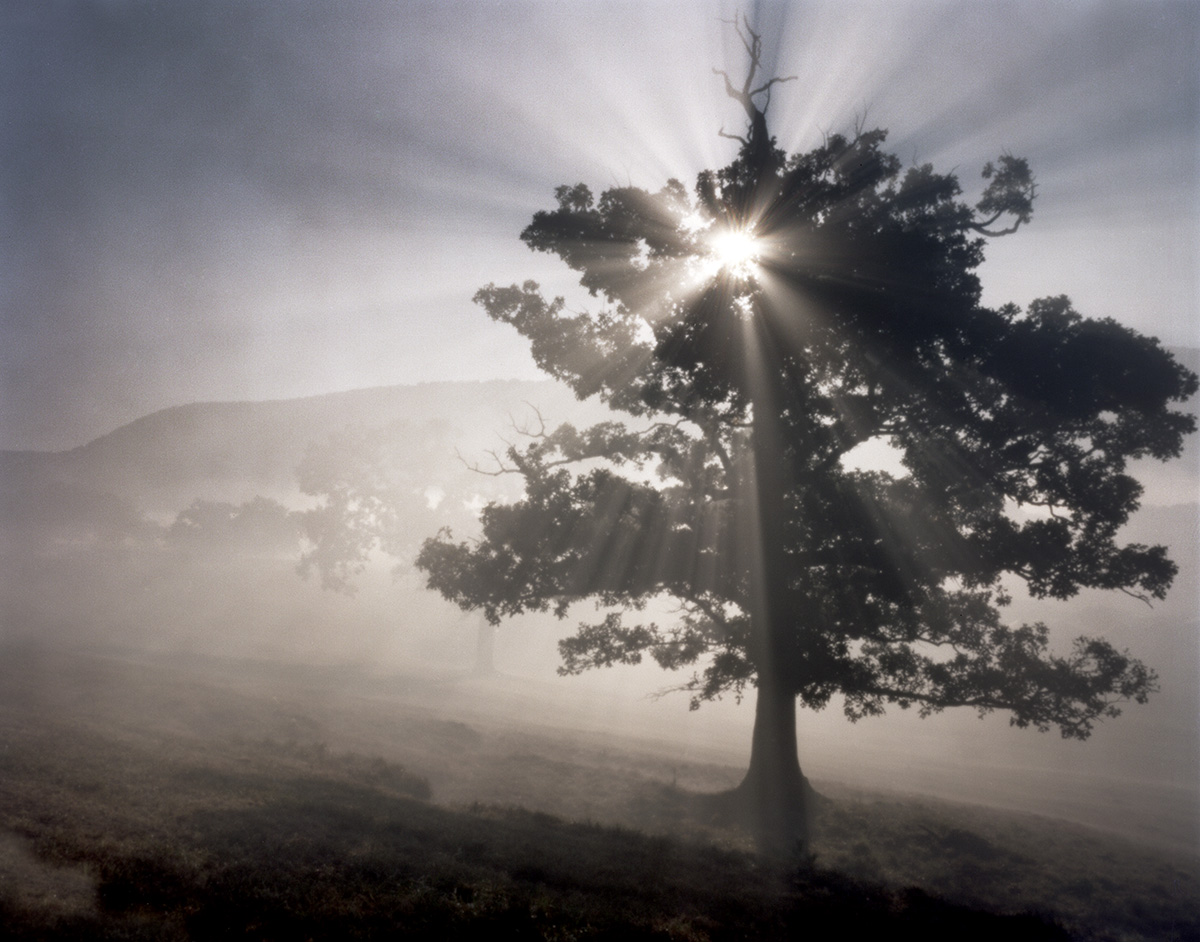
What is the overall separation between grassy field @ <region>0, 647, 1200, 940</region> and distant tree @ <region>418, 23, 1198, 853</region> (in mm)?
3125

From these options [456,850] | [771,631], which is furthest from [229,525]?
[456,850]

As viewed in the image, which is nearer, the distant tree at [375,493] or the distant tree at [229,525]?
the distant tree at [375,493]

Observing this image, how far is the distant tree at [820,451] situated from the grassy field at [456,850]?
3.12 m

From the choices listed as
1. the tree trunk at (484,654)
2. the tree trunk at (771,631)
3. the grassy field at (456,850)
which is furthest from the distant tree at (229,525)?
the tree trunk at (771,631)

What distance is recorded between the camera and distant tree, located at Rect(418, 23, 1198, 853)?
13.4m

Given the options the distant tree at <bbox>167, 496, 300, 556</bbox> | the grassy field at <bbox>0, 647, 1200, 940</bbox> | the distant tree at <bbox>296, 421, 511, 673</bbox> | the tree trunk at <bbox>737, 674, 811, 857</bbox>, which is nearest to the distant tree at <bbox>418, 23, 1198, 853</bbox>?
the tree trunk at <bbox>737, 674, 811, 857</bbox>

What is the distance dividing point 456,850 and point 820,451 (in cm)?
1143

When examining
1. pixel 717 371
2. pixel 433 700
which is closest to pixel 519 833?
pixel 717 371

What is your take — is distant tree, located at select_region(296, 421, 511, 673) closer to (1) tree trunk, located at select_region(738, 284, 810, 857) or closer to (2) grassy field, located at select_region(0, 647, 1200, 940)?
(2) grassy field, located at select_region(0, 647, 1200, 940)

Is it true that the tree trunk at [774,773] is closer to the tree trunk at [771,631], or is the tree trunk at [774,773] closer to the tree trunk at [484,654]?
the tree trunk at [771,631]

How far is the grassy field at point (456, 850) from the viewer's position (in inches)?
283

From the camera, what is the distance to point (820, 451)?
607 inches

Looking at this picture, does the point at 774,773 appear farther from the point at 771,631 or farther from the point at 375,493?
the point at 375,493

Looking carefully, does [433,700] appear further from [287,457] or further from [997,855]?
[287,457]
